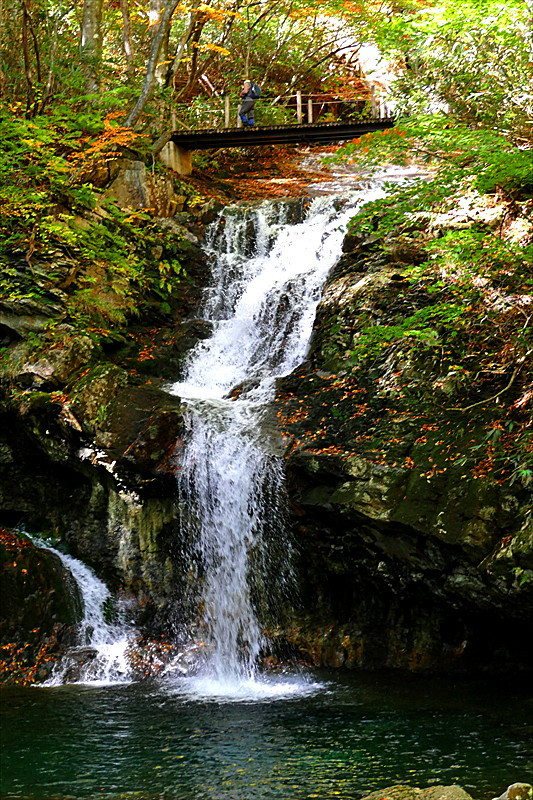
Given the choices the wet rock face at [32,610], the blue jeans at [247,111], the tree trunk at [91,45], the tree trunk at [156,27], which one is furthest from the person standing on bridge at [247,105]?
the wet rock face at [32,610]

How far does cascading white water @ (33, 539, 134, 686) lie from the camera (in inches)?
333

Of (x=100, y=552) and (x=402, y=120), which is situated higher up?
(x=402, y=120)

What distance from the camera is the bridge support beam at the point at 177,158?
54.4ft

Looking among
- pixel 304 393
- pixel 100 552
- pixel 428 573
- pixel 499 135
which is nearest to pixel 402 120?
pixel 499 135

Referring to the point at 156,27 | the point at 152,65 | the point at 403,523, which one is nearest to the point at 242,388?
the point at 403,523

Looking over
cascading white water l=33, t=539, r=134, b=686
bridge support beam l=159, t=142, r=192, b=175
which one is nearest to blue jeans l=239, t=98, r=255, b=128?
bridge support beam l=159, t=142, r=192, b=175

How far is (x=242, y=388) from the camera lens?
435 inches

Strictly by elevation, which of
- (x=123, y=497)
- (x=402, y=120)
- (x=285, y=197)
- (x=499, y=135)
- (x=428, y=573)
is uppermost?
(x=285, y=197)

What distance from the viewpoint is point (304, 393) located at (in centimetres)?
1005

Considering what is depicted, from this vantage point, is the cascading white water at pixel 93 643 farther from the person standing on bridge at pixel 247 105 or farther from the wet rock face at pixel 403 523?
the person standing on bridge at pixel 247 105

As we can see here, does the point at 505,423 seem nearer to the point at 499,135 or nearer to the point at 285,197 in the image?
the point at 499,135

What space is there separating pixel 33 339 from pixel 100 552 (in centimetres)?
325

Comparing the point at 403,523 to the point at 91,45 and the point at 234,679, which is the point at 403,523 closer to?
the point at 234,679

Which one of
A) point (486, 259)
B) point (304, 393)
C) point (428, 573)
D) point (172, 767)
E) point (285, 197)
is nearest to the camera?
point (172, 767)
